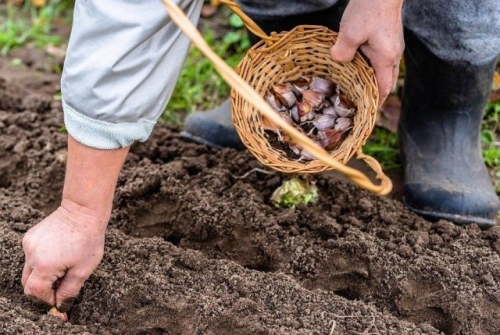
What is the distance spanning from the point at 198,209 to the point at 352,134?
460 millimetres

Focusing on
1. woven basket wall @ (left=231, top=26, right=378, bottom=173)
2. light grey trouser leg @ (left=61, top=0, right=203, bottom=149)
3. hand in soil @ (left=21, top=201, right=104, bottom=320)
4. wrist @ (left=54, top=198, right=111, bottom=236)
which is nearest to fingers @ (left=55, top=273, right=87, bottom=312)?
hand in soil @ (left=21, top=201, right=104, bottom=320)

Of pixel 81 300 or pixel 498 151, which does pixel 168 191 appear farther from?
pixel 498 151

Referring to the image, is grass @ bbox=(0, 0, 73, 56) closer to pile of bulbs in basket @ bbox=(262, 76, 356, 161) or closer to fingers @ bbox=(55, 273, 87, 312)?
pile of bulbs in basket @ bbox=(262, 76, 356, 161)

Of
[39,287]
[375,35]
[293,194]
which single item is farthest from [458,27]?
[39,287]

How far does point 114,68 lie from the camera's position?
54.1 inches

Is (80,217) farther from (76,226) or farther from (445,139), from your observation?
(445,139)

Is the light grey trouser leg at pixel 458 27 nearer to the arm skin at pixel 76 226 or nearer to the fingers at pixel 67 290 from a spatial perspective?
the arm skin at pixel 76 226

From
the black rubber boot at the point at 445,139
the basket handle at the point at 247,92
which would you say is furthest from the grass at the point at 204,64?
the basket handle at the point at 247,92

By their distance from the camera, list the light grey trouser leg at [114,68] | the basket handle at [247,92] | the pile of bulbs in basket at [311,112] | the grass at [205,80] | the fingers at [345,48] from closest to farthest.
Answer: the basket handle at [247,92], the light grey trouser leg at [114,68], the fingers at [345,48], the pile of bulbs in basket at [311,112], the grass at [205,80]

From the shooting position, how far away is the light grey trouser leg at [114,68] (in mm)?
1369

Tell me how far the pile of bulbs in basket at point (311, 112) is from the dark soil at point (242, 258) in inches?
8.8

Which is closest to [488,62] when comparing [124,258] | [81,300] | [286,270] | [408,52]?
[408,52]

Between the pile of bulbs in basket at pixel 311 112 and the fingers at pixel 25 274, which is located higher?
the pile of bulbs in basket at pixel 311 112

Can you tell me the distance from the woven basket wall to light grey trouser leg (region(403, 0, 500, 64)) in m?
0.30
